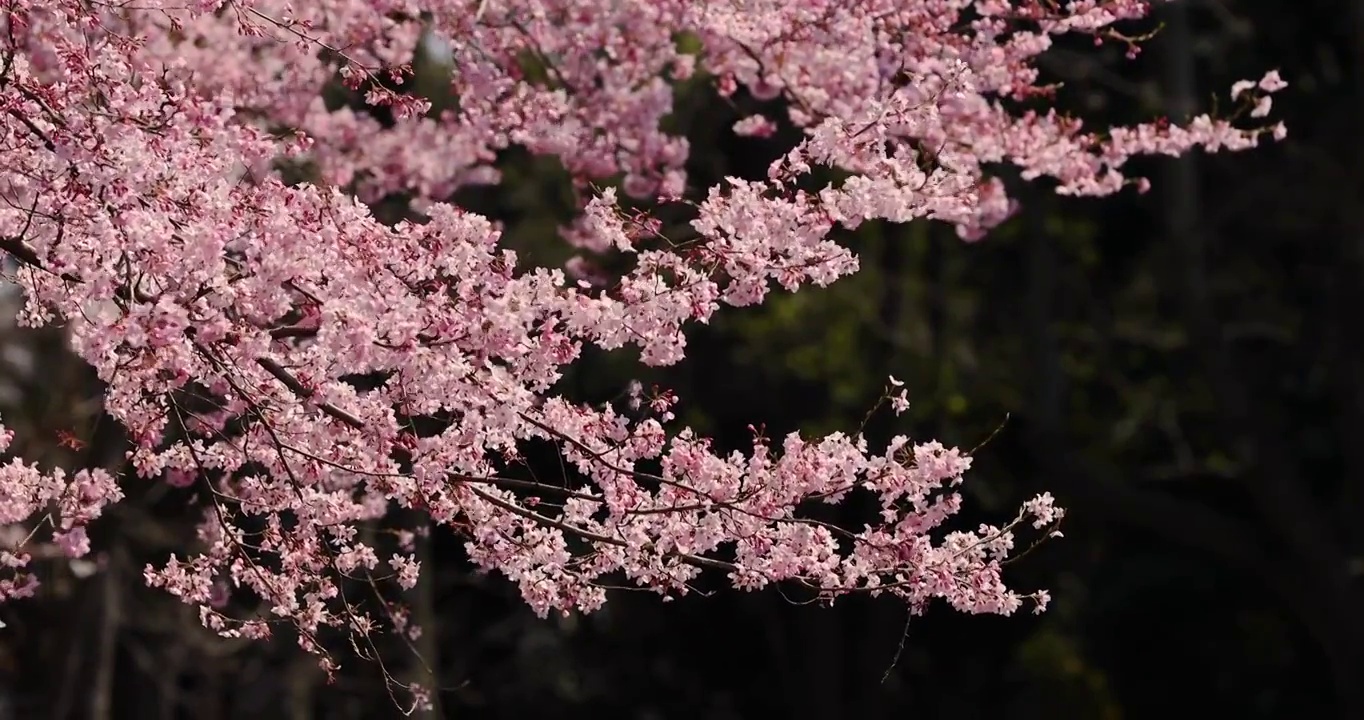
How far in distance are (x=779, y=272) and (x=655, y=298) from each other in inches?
Answer: 19.7

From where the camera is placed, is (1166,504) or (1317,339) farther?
(1317,339)

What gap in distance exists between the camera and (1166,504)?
1828 centimetres

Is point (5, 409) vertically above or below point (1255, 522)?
above

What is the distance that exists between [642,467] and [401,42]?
9.82 meters

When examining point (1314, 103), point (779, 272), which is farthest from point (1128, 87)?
point (779, 272)

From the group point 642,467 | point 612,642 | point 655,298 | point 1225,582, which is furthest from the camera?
point 612,642

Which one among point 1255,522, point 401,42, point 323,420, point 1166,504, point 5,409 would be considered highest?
point 5,409

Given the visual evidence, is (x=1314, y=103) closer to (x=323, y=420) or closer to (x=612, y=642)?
(x=612, y=642)

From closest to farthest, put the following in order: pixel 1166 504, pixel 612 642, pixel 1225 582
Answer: pixel 1166 504 → pixel 1225 582 → pixel 612 642

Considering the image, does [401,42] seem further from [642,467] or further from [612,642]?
[612,642]

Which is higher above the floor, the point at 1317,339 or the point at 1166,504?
the point at 1317,339

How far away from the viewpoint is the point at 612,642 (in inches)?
1020

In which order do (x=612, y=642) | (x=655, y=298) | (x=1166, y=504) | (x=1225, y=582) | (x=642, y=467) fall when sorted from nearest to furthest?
(x=655, y=298), (x=1166, y=504), (x=642, y=467), (x=1225, y=582), (x=612, y=642)

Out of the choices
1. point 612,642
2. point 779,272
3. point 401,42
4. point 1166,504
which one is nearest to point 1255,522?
point 1166,504
